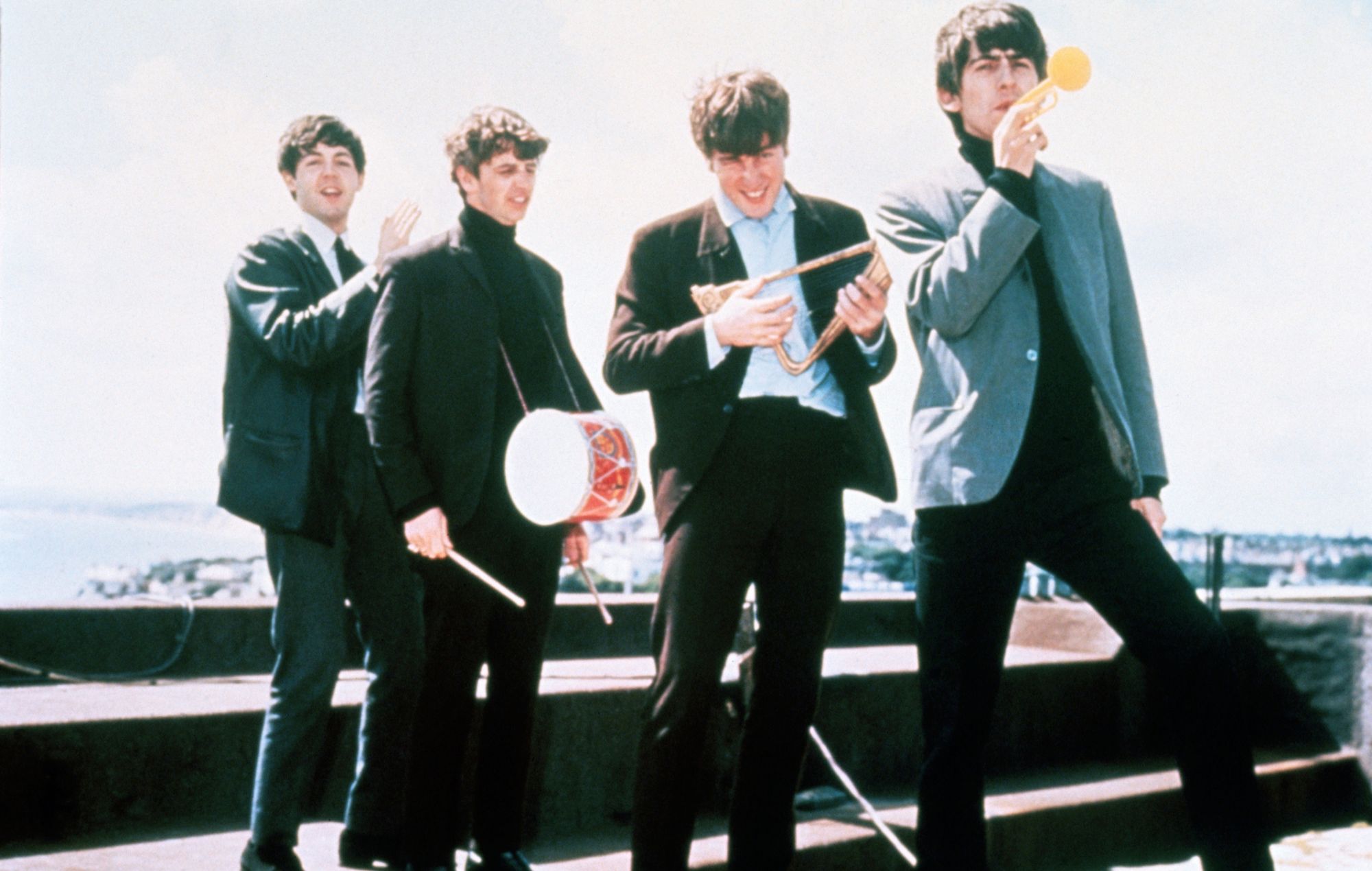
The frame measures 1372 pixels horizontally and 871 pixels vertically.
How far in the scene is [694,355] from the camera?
2.88 m

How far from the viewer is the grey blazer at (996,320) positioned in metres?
2.69

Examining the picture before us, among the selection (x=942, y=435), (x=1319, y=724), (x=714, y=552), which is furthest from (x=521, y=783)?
(x=1319, y=724)

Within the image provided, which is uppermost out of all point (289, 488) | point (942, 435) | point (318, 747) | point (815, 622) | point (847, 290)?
point (847, 290)

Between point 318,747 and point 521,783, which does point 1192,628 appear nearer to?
point 521,783

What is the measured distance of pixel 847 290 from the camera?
2865 mm

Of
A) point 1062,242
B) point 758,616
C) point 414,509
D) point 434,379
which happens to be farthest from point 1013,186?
point 414,509

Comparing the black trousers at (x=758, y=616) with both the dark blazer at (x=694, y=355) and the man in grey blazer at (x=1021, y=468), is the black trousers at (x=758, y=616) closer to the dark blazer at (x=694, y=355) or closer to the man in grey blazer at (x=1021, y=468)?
the dark blazer at (x=694, y=355)

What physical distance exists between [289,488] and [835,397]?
127cm

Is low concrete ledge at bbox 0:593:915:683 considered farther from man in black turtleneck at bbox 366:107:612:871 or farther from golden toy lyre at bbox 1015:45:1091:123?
golden toy lyre at bbox 1015:45:1091:123

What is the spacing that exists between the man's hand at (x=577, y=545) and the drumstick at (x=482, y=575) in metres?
0.33

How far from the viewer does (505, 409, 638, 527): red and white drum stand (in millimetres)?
3094

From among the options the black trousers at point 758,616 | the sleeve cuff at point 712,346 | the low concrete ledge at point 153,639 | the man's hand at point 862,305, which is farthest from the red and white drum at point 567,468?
the low concrete ledge at point 153,639

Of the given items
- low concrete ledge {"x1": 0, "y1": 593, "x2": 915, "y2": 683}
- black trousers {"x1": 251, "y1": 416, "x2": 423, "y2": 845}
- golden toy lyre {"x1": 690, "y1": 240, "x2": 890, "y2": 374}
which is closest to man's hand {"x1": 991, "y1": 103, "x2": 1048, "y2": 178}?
golden toy lyre {"x1": 690, "y1": 240, "x2": 890, "y2": 374}

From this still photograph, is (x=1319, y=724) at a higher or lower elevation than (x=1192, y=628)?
lower
